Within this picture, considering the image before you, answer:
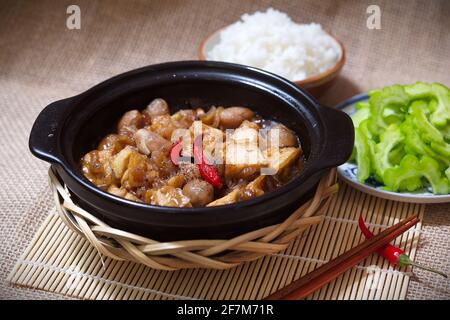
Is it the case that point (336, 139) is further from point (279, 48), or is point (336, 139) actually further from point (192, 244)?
point (279, 48)

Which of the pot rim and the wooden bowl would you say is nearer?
the pot rim

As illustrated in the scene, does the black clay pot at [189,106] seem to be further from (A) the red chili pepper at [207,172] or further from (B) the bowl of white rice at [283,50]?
(B) the bowl of white rice at [283,50]

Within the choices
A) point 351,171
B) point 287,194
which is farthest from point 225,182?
point 351,171

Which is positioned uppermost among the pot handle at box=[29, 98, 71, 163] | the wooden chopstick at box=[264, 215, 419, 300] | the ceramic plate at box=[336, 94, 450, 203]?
the pot handle at box=[29, 98, 71, 163]

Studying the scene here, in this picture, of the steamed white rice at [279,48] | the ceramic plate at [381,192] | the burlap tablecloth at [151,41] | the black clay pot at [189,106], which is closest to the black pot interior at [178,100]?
the black clay pot at [189,106]

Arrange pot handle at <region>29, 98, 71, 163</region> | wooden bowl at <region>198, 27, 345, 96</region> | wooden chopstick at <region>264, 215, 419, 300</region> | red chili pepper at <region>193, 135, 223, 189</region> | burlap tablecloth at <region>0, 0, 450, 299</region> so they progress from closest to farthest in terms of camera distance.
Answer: wooden chopstick at <region>264, 215, 419, 300</region>
pot handle at <region>29, 98, 71, 163</region>
red chili pepper at <region>193, 135, 223, 189</region>
wooden bowl at <region>198, 27, 345, 96</region>
burlap tablecloth at <region>0, 0, 450, 299</region>

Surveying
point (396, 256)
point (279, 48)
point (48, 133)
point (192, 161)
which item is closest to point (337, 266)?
point (396, 256)

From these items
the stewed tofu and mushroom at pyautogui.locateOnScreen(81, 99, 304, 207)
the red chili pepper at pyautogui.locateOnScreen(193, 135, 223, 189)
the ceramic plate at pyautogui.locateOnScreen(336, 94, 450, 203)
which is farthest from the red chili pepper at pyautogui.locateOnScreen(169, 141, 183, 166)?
the ceramic plate at pyautogui.locateOnScreen(336, 94, 450, 203)

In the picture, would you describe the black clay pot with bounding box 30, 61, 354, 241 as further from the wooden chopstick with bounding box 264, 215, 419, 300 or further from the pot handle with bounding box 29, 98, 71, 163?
the wooden chopstick with bounding box 264, 215, 419, 300

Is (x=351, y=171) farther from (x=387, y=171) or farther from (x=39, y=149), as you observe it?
(x=39, y=149)
